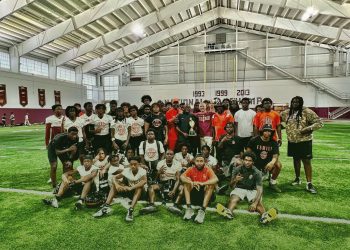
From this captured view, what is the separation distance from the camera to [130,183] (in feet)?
16.5

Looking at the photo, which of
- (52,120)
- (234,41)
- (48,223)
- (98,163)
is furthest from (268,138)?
(234,41)

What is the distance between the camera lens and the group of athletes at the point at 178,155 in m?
4.78

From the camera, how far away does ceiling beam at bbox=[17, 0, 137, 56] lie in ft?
62.0

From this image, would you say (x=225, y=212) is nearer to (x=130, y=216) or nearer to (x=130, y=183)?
(x=130, y=216)

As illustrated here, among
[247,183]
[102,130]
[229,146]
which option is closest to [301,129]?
[229,146]

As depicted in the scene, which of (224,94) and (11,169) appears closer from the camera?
(11,169)

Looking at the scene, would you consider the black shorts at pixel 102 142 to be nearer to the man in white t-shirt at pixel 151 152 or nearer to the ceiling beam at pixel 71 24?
the man in white t-shirt at pixel 151 152

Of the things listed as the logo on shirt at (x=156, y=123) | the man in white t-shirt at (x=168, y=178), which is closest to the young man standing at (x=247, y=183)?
the man in white t-shirt at (x=168, y=178)

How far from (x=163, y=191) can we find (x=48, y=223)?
204cm

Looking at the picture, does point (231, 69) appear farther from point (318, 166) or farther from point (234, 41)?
point (318, 166)

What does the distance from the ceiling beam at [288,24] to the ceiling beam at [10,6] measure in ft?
58.6

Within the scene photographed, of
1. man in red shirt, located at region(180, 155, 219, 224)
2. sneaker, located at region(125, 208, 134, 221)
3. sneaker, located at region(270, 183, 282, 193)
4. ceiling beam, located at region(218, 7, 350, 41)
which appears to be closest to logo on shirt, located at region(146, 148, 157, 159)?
man in red shirt, located at region(180, 155, 219, 224)

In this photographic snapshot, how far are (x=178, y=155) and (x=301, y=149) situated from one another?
8.35 feet

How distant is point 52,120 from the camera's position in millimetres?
6246
